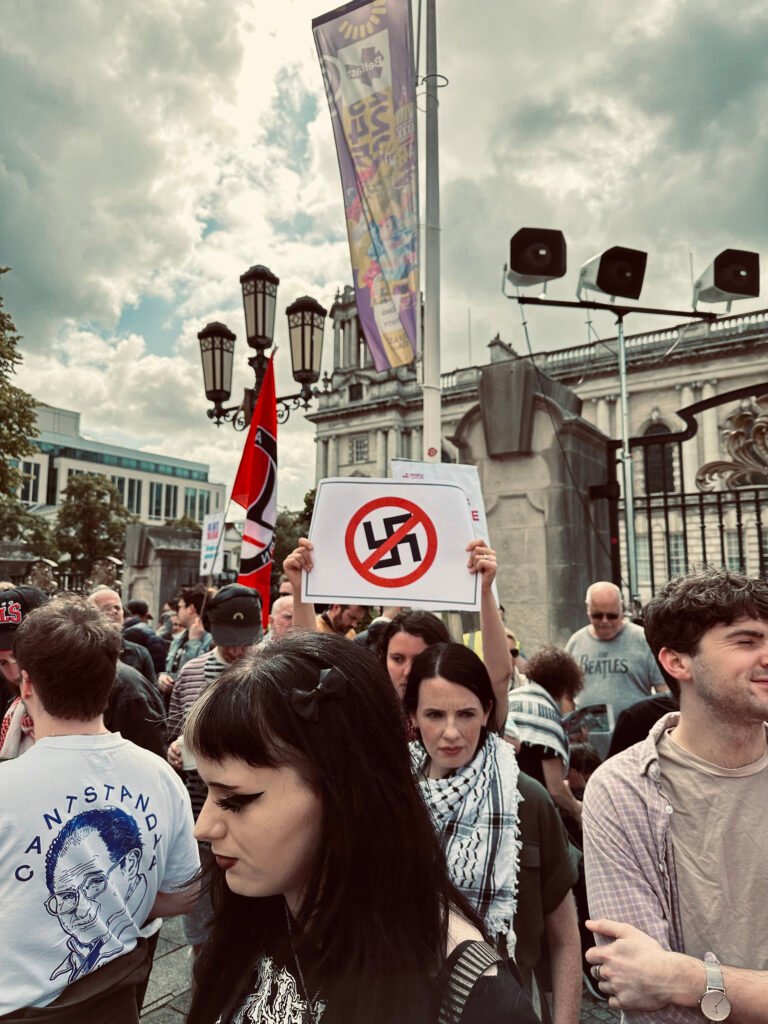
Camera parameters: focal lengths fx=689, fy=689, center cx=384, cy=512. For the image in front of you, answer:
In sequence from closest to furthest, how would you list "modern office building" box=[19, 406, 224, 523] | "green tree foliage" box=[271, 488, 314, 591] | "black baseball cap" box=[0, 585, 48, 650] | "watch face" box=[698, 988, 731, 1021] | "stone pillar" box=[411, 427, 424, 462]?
"watch face" box=[698, 988, 731, 1021] → "black baseball cap" box=[0, 585, 48, 650] → "green tree foliage" box=[271, 488, 314, 591] → "stone pillar" box=[411, 427, 424, 462] → "modern office building" box=[19, 406, 224, 523]

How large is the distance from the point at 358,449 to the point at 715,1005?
161 ft

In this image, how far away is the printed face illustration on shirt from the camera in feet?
5.93

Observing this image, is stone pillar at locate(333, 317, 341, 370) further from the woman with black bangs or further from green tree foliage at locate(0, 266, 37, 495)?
the woman with black bangs

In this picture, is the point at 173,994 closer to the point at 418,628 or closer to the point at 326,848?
the point at 418,628

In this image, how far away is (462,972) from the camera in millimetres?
989

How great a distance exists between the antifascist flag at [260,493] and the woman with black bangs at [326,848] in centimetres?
413

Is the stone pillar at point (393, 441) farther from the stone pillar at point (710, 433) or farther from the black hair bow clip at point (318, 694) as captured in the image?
the black hair bow clip at point (318, 694)

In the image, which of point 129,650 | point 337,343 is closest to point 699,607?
point 129,650

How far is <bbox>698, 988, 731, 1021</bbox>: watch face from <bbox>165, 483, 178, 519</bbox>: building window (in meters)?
104

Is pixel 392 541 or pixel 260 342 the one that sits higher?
pixel 260 342

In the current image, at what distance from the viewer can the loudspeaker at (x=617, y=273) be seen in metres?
7.21

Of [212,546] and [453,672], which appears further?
[212,546]

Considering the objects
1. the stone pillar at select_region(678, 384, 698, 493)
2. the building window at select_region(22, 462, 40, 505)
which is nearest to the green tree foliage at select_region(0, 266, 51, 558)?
the stone pillar at select_region(678, 384, 698, 493)

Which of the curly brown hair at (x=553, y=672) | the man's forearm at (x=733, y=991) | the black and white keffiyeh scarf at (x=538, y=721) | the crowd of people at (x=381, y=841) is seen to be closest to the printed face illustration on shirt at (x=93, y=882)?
the crowd of people at (x=381, y=841)
